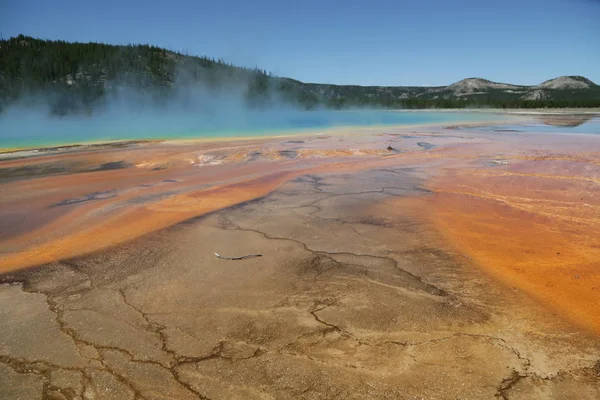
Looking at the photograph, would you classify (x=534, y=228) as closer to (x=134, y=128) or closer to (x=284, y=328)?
(x=284, y=328)

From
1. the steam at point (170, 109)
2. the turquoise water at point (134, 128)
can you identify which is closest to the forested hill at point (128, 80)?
the steam at point (170, 109)

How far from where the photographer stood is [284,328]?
3.22 m

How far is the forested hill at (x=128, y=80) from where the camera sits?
→ 5741cm

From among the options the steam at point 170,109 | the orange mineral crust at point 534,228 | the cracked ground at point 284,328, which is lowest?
the cracked ground at point 284,328

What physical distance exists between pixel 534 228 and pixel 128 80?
77.5 metres

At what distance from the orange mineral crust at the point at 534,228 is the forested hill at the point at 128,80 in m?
54.9

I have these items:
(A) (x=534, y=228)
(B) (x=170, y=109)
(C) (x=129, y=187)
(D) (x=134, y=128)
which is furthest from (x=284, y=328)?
(B) (x=170, y=109)

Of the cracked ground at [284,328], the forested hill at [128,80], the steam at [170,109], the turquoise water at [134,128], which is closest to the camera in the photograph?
the cracked ground at [284,328]

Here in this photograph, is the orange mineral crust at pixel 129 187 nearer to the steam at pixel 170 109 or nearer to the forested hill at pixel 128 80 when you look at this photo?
the steam at pixel 170 109

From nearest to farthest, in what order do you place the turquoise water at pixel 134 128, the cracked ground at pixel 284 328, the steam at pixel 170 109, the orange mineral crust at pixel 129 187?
the cracked ground at pixel 284 328
the orange mineral crust at pixel 129 187
the turquoise water at pixel 134 128
the steam at pixel 170 109

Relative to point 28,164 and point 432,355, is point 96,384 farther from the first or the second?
point 28,164

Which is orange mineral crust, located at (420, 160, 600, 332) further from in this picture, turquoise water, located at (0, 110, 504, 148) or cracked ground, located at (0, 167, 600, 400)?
turquoise water, located at (0, 110, 504, 148)

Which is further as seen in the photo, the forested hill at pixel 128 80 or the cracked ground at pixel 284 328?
the forested hill at pixel 128 80

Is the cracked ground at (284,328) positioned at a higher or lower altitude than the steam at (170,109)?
lower
